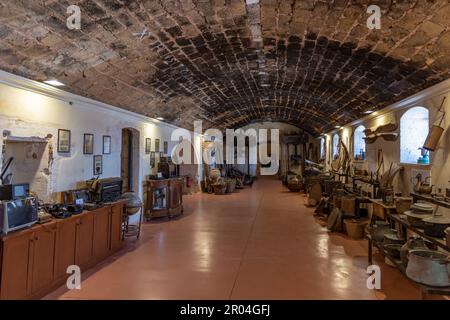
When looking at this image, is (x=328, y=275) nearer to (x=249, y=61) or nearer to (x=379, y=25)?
(x=379, y=25)

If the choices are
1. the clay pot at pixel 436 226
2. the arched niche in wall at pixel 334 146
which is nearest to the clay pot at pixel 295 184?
the arched niche in wall at pixel 334 146

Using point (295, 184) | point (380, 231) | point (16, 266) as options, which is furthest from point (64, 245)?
point (295, 184)

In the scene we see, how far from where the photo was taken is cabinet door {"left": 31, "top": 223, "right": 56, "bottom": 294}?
126 inches

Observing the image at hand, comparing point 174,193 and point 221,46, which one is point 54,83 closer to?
point 221,46

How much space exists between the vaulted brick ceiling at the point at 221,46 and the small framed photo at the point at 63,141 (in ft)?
2.13

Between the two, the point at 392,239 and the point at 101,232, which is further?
the point at 101,232

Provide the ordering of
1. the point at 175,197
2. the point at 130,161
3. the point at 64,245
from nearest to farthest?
the point at 64,245 → the point at 130,161 → the point at 175,197

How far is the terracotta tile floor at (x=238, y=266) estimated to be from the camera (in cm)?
346

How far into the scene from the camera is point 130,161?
7375 mm

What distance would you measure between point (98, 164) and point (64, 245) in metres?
2.22

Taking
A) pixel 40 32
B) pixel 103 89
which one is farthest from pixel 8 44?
pixel 103 89

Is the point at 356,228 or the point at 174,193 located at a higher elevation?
the point at 174,193

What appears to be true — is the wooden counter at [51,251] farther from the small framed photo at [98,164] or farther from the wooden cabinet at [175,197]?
the wooden cabinet at [175,197]

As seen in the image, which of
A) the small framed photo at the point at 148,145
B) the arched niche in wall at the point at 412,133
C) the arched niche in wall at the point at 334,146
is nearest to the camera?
the arched niche in wall at the point at 412,133
